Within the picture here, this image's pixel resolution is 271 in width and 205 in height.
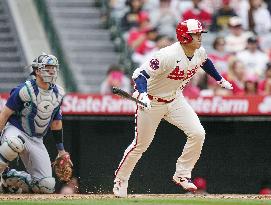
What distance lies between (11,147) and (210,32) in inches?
258

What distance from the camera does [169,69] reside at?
1055cm

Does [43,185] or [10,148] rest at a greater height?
[10,148]

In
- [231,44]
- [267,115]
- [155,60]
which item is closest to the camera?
[155,60]

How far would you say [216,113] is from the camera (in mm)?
12984

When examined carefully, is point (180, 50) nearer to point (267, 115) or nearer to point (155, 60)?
point (155, 60)

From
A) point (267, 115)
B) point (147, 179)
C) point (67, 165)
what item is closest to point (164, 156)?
point (147, 179)

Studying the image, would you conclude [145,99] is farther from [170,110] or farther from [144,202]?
[144,202]

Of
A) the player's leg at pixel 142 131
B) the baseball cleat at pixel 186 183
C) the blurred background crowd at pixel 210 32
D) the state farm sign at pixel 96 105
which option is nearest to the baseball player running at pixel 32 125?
the player's leg at pixel 142 131

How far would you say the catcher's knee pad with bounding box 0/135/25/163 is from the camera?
1084cm

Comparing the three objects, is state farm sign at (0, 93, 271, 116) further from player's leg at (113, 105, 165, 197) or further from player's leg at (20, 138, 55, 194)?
player's leg at (113, 105, 165, 197)

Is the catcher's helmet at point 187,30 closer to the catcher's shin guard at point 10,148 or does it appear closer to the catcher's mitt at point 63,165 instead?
the catcher's mitt at point 63,165

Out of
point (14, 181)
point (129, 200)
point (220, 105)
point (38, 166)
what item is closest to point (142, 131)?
point (129, 200)

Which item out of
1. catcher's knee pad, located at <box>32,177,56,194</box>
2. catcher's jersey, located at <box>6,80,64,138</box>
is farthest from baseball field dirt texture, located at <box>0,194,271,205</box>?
catcher's jersey, located at <box>6,80,64,138</box>

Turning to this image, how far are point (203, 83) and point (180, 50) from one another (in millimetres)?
3807
